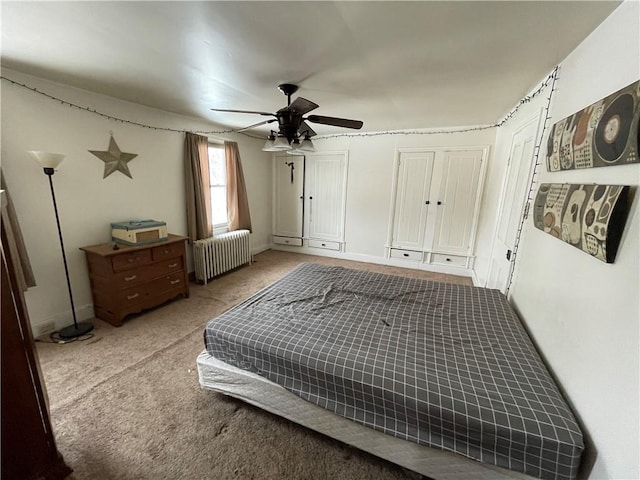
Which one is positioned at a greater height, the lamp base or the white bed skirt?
the white bed skirt

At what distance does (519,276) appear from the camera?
2.01 metres

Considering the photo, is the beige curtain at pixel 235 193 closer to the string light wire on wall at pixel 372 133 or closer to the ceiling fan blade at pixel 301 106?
the string light wire on wall at pixel 372 133

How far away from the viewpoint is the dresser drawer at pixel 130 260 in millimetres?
2455

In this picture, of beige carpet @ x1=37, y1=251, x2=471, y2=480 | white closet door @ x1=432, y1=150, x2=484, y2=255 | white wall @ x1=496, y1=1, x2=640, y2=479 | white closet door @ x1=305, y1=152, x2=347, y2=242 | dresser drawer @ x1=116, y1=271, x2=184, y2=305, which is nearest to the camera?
white wall @ x1=496, y1=1, x2=640, y2=479

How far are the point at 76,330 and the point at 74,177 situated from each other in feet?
4.79

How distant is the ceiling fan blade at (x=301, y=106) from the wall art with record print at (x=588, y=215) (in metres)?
1.60

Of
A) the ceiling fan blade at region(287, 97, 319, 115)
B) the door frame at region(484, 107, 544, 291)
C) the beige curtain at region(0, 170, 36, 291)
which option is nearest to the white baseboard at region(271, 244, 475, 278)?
the door frame at region(484, 107, 544, 291)

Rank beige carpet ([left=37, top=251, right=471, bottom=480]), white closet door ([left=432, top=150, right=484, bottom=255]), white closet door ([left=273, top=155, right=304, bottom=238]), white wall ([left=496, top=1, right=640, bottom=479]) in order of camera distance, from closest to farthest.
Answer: white wall ([left=496, top=1, right=640, bottom=479]), beige carpet ([left=37, top=251, right=471, bottom=480]), white closet door ([left=432, top=150, right=484, bottom=255]), white closet door ([left=273, top=155, right=304, bottom=238])

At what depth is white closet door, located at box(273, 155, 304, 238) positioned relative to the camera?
500 cm

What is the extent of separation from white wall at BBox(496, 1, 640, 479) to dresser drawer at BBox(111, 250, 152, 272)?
3.40 metres

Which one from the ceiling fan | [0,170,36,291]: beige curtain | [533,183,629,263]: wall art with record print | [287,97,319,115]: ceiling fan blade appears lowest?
[0,170,36,291]: beige curtain

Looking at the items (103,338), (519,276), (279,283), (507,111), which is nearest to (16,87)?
(103,338)

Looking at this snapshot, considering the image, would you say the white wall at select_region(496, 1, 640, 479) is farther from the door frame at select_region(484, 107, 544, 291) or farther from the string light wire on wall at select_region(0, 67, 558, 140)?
the string light wire on wall at select_region(0, 67, 558, 140)

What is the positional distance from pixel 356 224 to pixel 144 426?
3916 millimetres
